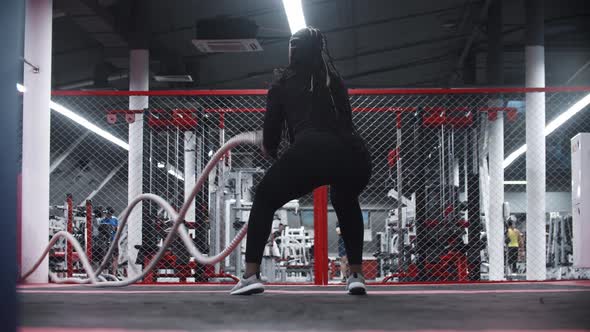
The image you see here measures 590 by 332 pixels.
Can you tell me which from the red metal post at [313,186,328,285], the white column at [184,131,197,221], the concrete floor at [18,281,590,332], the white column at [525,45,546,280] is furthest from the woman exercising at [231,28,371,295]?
the white column at [525,45,546,280]

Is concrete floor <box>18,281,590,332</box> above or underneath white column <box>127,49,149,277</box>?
underneath

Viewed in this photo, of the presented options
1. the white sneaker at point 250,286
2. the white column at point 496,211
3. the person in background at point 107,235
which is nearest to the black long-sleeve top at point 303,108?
the white sneaker at point 250,286

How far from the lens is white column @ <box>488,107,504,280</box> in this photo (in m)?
9.70

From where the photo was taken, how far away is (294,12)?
10.4 metres

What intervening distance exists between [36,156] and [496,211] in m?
6.80

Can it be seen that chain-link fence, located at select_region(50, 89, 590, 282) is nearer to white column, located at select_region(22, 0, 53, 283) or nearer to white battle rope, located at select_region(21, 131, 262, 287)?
white column, located at select_region(22, 0, 53, 283)

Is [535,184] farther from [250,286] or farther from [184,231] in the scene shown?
[250,286]

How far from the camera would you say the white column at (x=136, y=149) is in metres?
8.74

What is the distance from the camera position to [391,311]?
255 centimetres

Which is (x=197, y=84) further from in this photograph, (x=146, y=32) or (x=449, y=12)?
(x=449, y=12)

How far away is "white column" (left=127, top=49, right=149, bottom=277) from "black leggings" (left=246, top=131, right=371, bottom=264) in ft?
17.1

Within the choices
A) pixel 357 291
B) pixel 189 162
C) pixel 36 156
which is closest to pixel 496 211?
pixel 189 162

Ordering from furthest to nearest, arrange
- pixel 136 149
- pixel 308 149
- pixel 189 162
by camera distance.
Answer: pixel 189 162, pixel 136 149, pixel 308 149

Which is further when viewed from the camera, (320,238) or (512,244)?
(512,244)
